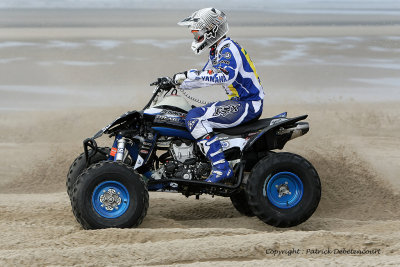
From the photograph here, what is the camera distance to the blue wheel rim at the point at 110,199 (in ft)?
24.7

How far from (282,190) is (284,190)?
0.07ft

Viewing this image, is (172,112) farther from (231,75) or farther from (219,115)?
(231,75)

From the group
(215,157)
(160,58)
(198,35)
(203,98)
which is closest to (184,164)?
(215,157)

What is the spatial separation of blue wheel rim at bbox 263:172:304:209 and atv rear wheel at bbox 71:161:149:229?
4.20 ft

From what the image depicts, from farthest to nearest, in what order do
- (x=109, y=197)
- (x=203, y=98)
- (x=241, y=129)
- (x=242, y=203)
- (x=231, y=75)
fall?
(x=203, y=98) < (x=242, y=203) < (x=241, y=129) < (x=231, y=75) < (x=109, y=197)

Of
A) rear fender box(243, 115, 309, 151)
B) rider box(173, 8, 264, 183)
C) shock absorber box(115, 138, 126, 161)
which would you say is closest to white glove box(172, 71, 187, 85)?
rider box(173, 8, 264, 183)

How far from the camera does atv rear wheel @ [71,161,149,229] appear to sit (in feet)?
24.5

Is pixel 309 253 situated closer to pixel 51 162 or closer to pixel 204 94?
pixel 51 162

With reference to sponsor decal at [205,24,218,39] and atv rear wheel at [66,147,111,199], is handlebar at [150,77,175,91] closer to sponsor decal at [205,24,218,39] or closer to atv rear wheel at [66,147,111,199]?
sponsor decal at [205,24,218,39]

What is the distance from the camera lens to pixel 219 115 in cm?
789

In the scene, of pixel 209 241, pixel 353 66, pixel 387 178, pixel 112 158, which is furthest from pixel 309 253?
pixel 353 66

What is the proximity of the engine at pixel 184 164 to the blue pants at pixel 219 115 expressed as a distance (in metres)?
0.22

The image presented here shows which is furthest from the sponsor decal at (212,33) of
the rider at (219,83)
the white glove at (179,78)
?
the white glove at (179,78)

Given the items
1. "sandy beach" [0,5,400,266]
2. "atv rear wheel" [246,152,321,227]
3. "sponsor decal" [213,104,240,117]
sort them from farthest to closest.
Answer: "sponsor decal" [213,104,240,117]
"atv rear wheel" [246,152,321,227]
"sandy beach" [0,5,400,266]
